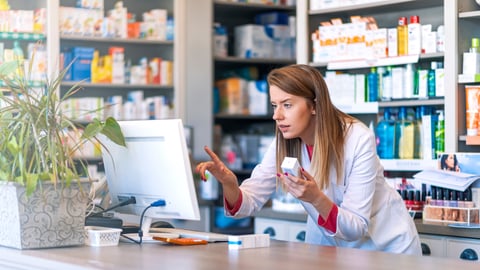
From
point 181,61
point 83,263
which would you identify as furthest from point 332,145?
point 181,61

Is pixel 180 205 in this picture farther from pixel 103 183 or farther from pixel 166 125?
pixel 103 183

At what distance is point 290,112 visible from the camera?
3.18 m

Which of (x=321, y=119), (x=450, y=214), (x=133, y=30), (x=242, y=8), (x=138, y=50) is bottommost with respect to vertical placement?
(x=450, y=214)

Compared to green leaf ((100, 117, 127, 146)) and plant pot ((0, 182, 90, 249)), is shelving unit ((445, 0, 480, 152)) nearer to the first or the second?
green leaf ((100, 117, 127, 146))

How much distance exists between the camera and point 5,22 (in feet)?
20.3

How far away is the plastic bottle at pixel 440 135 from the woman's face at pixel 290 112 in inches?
60.9

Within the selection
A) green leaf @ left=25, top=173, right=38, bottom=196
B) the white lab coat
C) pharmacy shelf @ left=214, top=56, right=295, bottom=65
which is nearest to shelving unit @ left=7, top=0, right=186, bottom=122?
pharmacy shelf @ left=214, top=56, right=295, bottom=65

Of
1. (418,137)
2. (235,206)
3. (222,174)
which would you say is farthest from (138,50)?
(222,174)

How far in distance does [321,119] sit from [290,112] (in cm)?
12

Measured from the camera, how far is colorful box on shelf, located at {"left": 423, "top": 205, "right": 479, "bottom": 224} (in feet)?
12.5

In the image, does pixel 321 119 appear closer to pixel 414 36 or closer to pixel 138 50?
pixel 414 36

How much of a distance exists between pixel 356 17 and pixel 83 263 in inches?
120

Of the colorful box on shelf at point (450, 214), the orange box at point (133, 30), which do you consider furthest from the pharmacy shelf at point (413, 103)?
the orange box at point (133, 30)

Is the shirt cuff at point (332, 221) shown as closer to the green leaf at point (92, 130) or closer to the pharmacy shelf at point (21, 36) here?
the green leaf at point (92, 130)
